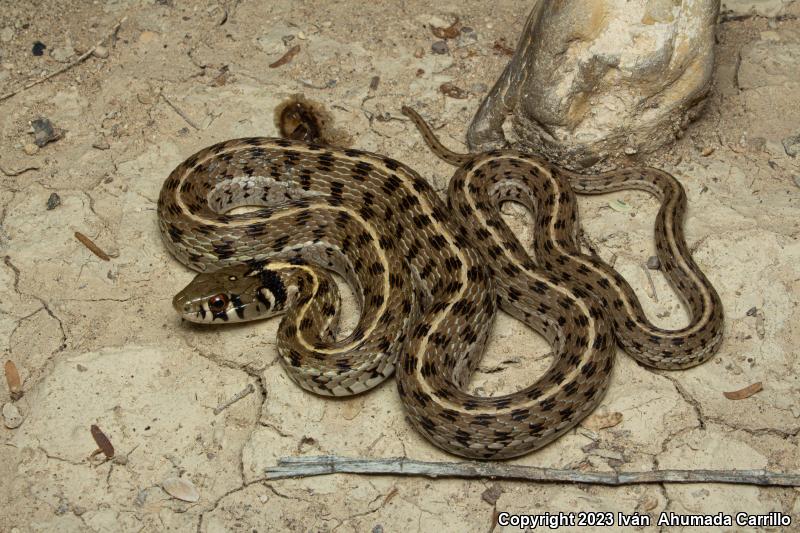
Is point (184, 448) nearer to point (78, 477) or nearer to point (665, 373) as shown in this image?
point (78, 477)

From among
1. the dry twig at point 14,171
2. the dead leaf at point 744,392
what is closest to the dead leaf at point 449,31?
the dry twig at point 14,171

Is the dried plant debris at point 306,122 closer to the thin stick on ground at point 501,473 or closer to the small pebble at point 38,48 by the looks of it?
the small pebble at point 38,48

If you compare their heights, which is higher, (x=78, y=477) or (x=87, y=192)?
(x=87, y=192)

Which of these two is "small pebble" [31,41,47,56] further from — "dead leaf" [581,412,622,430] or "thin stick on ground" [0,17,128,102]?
"dead leaf" [581,412,622,430]

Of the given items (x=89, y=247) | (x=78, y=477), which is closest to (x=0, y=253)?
(x=89, y=247)

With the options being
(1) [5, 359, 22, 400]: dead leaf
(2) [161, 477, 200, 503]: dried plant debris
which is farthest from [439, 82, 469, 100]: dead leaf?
(1) [5, 359, 22, 400]: dead leaf

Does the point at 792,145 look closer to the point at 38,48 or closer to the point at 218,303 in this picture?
the point at 218,303
